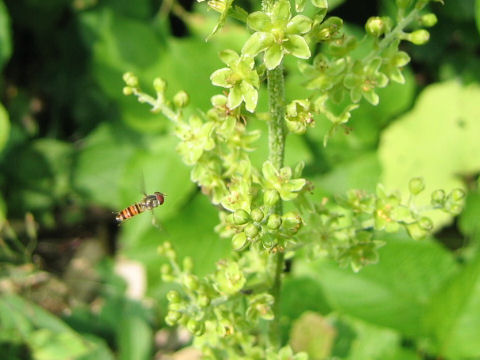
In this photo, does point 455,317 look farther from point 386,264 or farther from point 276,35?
point 276,35

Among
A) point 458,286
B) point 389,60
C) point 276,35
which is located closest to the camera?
point 276,35

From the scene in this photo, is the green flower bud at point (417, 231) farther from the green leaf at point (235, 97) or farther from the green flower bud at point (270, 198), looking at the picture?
the green leaf at point (235, 97)

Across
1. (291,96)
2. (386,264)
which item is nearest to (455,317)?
(386,264)

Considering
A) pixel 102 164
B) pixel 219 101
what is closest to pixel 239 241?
pixel 219 101

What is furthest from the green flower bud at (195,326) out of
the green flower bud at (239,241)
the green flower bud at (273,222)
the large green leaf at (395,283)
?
the large green leaf at (395,283)

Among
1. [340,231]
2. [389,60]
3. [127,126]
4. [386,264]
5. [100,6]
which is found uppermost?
[100,6]
